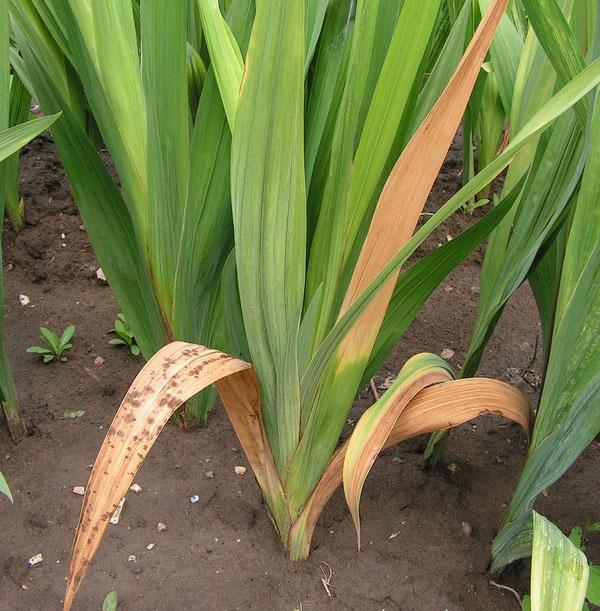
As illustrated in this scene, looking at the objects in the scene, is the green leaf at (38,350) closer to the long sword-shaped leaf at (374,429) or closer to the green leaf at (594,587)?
the long sword-shaped leaf at (374,429)

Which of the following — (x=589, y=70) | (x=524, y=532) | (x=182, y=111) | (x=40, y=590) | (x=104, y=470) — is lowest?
(x=40, y=590)

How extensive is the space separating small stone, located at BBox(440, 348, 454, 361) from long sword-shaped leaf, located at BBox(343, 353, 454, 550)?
0.61m

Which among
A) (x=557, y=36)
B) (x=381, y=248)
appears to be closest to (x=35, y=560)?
(x=381, y=248)

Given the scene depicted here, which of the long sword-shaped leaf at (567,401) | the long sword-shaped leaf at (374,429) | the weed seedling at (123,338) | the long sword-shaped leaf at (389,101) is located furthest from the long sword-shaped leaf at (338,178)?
the weed seedling at (123,338)

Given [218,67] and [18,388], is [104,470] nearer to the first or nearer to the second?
[218,67]

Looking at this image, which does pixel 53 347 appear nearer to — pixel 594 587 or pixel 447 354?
pixel 447 354

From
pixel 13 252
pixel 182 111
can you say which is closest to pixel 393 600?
pixel 182 111

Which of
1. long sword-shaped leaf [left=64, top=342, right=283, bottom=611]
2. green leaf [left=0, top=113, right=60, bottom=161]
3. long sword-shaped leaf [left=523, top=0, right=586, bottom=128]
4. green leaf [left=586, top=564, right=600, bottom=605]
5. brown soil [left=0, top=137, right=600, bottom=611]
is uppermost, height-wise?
long sword-shaped leaf [left=523, top=0, right=586, bottom=128]

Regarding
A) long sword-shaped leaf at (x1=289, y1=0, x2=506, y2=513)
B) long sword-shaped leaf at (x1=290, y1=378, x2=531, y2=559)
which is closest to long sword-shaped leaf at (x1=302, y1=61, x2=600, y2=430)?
long sword-shaped leaf at (x1=289, y1=0, x2=506, y2=513)

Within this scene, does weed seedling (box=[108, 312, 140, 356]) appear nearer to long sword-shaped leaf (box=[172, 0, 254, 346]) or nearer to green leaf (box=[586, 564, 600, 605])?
long sword-shaped leaf (box=[172, 0, 254, 346])

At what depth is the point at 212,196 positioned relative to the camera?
3.22ft

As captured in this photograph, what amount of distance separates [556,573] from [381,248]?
0.37 meters

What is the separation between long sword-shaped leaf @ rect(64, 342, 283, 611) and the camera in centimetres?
67

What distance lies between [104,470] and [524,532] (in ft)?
1.71
